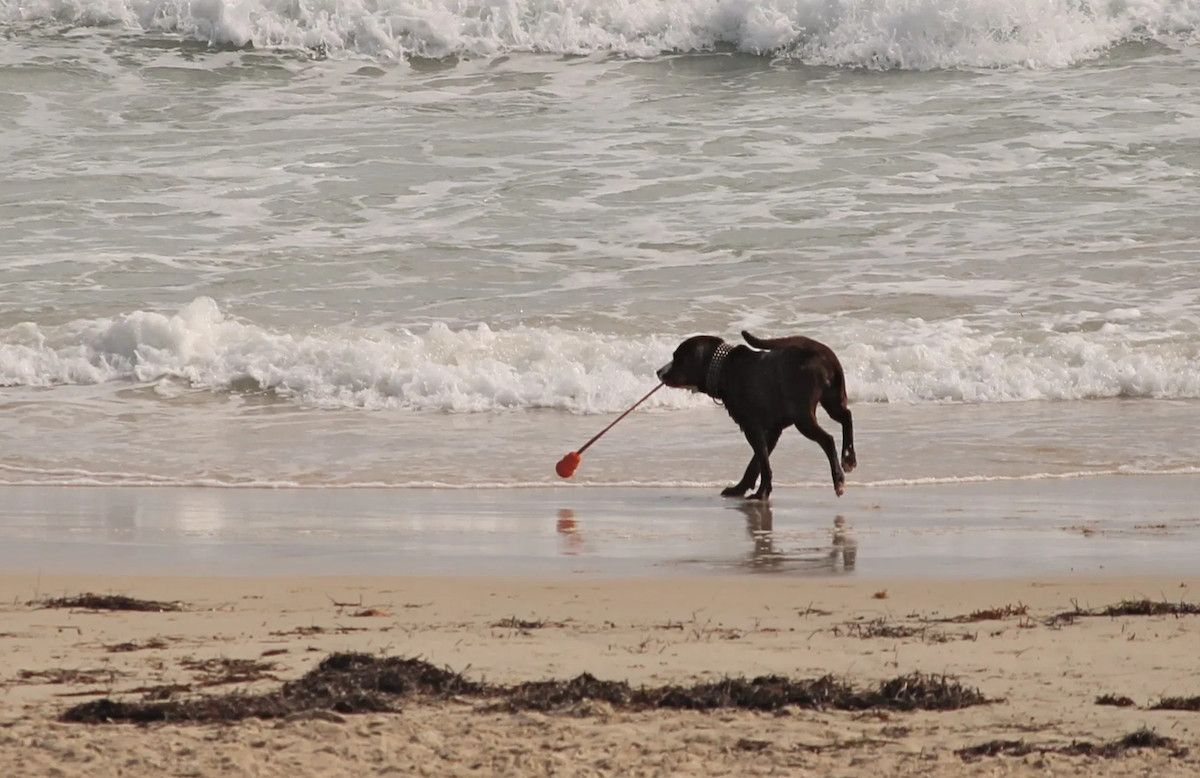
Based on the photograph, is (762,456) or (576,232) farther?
(576,232)

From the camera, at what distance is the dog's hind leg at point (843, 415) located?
9703 millimetres

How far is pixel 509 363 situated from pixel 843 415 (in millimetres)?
4493

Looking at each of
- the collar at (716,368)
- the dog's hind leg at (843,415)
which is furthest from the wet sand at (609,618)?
the collar at (716,368)

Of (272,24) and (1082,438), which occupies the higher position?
(272,24)

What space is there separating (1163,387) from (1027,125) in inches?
367

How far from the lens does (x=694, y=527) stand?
27.4ft

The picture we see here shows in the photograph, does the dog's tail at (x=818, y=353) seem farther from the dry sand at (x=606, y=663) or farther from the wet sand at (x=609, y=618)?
the dry sand at (x=606, y=663)

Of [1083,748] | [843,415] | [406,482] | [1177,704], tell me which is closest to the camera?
[1083,748]

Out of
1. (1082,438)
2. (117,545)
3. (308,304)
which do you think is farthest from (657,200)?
(117,545)

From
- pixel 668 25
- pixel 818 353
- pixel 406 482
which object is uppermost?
pixel 668 25

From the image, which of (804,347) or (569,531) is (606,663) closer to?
(569,531)

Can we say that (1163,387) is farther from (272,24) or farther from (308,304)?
(272,24)

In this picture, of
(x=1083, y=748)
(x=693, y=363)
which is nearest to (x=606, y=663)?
(x=1083, y=748)

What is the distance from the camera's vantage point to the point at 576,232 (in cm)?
1803
